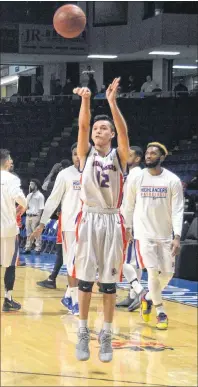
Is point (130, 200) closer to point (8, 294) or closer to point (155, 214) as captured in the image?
point (155, 214)

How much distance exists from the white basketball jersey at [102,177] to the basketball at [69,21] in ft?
2.39

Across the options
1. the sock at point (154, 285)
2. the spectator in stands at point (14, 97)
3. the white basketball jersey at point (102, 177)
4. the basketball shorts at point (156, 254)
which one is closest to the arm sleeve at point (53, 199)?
the white basketball jersey at point (102, 177)

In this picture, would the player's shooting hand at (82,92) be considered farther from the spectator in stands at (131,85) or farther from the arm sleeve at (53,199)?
the spectator in stands at (131,85)

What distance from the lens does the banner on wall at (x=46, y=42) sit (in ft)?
16.0

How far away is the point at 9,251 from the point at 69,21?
55.4 inches

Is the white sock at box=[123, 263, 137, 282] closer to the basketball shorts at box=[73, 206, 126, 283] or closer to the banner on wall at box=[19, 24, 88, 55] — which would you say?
the basketball shorts at box=[73, 206, 126, 283]

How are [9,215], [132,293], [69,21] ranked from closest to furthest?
1. [69,21]
2. [9,215]
3. [132,293]

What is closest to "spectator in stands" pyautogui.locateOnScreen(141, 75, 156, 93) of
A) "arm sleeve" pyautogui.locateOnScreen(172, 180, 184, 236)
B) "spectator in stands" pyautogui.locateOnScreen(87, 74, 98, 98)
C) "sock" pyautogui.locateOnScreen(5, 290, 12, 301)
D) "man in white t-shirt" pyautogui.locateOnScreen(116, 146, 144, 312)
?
"spectator in stands" pyautogui.locateOnScreen(87, 74, 98, 98)

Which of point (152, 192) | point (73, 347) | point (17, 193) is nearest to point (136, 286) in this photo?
point (73, 347)

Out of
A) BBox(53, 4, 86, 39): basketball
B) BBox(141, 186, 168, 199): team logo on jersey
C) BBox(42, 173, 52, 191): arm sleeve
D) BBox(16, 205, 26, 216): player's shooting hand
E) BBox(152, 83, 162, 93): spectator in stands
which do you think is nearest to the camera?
BBox(53, 4, 86, 39): basketball

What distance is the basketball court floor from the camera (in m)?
6.72

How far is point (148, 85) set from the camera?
220 inches

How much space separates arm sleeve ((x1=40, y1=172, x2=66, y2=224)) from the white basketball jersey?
395 millimetres

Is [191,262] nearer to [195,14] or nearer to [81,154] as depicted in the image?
[195,14]
